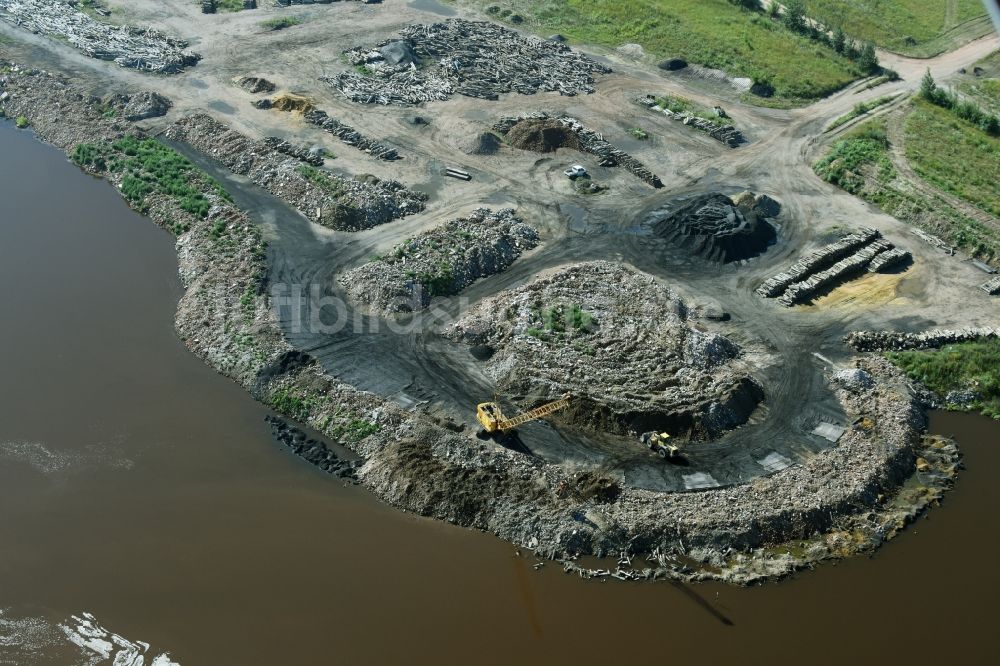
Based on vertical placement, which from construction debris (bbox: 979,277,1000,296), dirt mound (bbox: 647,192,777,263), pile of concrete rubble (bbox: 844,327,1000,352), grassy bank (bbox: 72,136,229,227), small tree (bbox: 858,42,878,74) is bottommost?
pile of concrete rubble (bbox: 844,327,1000,352)

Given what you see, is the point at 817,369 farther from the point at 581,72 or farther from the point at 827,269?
Answer: the point at 581,72

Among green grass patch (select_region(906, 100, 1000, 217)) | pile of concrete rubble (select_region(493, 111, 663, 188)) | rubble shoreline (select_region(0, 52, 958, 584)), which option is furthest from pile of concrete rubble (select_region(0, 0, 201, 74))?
green grass patch (select_region(906, 100, 1000, 217))

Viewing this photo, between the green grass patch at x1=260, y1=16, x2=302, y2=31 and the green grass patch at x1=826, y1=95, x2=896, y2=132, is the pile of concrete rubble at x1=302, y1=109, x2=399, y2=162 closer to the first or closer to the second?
the green grass patch at x1=260, y1=16, x2=302, y2=31

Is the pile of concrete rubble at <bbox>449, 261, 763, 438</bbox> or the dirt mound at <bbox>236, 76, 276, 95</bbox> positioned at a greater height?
the dirt mound at <bbox>236, 76, 276, 95</bbox>

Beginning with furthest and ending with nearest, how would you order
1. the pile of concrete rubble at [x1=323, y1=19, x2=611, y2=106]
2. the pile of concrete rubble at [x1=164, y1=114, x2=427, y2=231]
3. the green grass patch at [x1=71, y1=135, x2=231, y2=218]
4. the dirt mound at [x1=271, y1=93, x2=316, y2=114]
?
the pile of concrete rubble at [x1=323, y1=19, x2=611, y2=106] < the dirt mound at [x1=271, y1=93, x2=316, y2=114] < the green grass patch at [x1=71, y1=135, x2=231, y2=218] < the pile of concrete rubble at [x1=164, y1=114, x2=427, y2=231]

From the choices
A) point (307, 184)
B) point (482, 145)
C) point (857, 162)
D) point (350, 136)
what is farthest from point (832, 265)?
point (350, 136)

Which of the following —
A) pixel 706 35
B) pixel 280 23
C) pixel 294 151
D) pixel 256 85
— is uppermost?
pixel 280 23

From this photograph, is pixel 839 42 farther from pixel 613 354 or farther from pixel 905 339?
pixel 613 354
